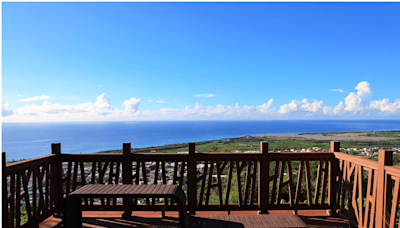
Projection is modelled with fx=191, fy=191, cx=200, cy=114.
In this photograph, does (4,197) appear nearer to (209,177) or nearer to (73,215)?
(73,215)

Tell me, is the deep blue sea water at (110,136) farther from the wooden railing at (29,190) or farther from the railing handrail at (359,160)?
the railing handrail at (359,160)

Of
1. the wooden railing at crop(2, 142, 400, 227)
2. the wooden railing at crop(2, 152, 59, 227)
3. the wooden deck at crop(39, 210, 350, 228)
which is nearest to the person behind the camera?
the wooden railing at crop(2, 152, 59, 227)

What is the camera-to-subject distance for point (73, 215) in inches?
97.2

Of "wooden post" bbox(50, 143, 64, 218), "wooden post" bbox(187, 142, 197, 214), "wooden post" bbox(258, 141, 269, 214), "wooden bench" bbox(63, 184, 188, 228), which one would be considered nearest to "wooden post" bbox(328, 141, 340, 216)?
"wooden post" bbox(258, 141, 269, 214)

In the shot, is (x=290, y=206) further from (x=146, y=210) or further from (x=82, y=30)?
(x=82, y=30)

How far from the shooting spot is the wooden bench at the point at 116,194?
217 cm

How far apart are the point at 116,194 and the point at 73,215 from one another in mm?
850

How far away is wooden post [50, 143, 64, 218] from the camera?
3240 millimetres

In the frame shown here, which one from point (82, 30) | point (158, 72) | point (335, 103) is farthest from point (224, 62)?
point (335, 103)

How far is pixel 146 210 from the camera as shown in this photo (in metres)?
3.24

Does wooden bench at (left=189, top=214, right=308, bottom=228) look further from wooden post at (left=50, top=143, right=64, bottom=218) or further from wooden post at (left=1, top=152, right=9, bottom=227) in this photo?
wooden post at (left=50, top=143, right=64, bottom=218)

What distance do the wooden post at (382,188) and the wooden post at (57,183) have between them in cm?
470

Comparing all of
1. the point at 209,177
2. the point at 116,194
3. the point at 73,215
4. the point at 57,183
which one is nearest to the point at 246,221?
the point at 209,177

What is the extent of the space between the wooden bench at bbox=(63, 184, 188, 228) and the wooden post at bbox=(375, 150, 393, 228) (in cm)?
240
